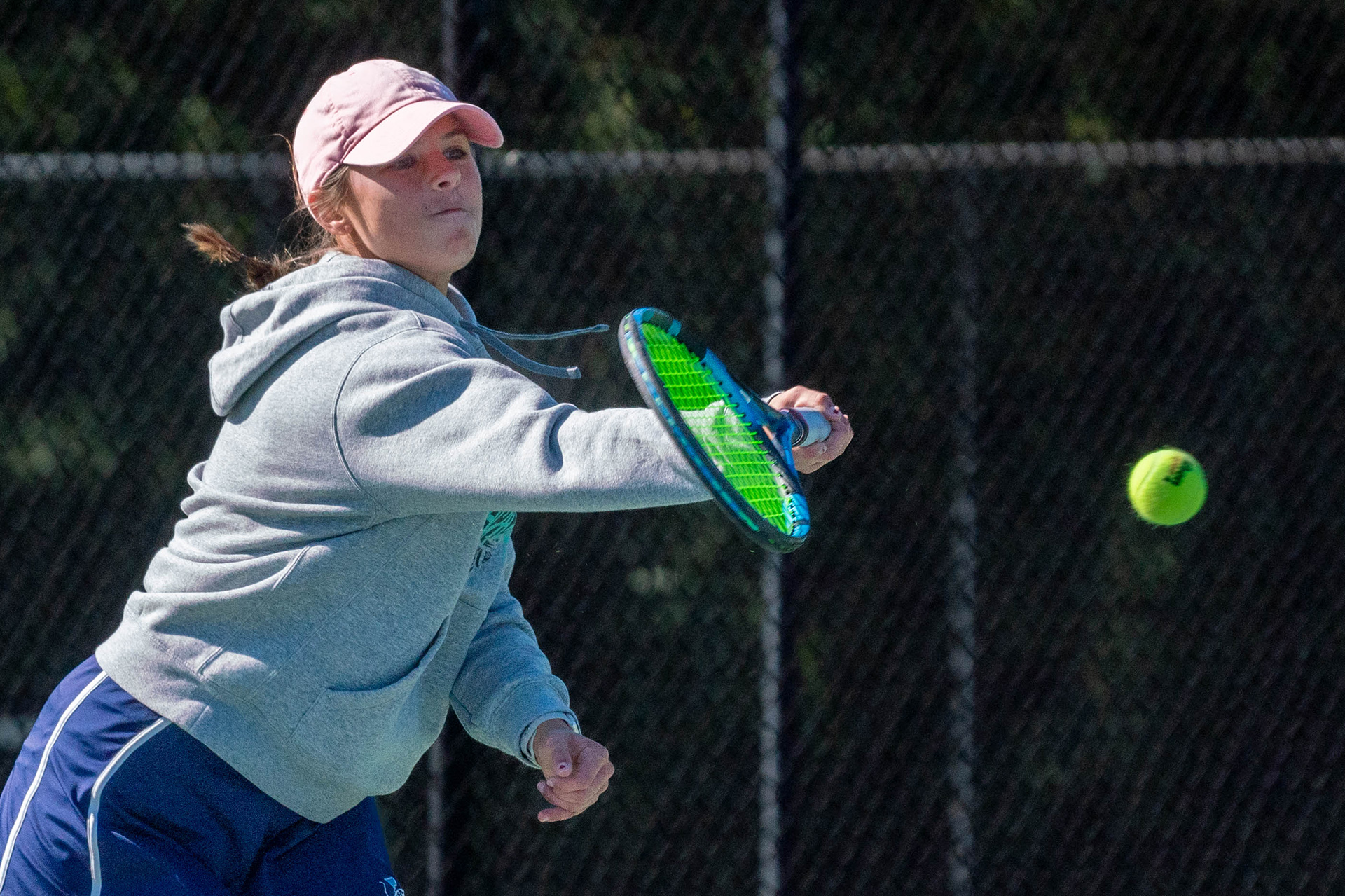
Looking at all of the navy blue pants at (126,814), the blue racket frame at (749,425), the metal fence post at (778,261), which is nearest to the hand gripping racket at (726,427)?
the blue racket frame at (749,425)

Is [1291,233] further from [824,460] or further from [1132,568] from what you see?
[824,460]

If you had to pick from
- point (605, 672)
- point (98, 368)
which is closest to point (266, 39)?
point (98, 368)

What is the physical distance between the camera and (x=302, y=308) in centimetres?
174

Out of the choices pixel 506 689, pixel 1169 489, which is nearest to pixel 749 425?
pixel 506 689

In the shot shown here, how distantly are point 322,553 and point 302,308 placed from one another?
0.28 metres

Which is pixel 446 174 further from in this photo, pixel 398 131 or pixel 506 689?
pixel 506 689

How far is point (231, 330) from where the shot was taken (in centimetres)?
184

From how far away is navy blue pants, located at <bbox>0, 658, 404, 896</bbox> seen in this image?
174cm

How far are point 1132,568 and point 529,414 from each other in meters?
2.38

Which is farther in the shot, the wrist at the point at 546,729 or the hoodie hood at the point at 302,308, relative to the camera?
the wrist at the point at 546,729

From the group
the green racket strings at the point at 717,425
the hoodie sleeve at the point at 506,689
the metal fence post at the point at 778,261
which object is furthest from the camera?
the metal fence post at the point at 778,261

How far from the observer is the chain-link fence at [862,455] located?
3393 mm

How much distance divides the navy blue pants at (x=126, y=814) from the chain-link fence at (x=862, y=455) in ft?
5.03

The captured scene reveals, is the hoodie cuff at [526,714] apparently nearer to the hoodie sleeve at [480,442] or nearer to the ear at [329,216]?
the hoodie sleeve at [480,442]
